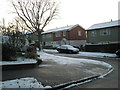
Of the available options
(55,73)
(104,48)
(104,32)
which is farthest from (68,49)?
(55,73)

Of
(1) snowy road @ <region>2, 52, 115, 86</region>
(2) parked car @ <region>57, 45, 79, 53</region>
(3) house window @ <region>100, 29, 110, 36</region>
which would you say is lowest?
(1) snowy road @ <region>2, 52, 115, 86</region>

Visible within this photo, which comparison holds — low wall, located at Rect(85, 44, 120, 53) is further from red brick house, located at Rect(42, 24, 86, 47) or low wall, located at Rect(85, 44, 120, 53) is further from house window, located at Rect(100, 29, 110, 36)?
red brick house, located at Rect(42, 24, 86, 47)

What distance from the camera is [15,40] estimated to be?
1403cm

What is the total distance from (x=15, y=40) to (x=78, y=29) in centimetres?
3660

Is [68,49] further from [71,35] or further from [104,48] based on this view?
[71,35]

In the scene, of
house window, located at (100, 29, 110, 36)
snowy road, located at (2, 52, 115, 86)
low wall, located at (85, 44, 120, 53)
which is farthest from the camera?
house window, located at (100, 29, 110, 36)

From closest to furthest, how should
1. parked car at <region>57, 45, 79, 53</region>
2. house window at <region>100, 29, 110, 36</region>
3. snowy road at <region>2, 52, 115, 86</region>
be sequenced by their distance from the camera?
snowy road at <region>2, 52, 115, 86</region> < parked car at <region>57, 45, 79, 53</region> < house window at <region>100, 29, 110, 36</region>

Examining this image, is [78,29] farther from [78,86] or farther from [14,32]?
[78,86]

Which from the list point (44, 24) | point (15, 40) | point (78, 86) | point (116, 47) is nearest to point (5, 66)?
point (15, 40)

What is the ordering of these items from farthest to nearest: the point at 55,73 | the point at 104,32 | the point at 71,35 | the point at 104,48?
1. the point at 71,35
2. the point at 104,32
3. the point at 104,48
4. the point at 55,73

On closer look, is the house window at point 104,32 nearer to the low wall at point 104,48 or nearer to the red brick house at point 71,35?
the low wall at point 104,48

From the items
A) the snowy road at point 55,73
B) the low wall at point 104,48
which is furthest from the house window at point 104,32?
the snowy road at point 55,73

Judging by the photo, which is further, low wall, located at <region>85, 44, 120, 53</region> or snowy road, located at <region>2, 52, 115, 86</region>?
low wall, located at <region>85, 44, 120, 53</region>

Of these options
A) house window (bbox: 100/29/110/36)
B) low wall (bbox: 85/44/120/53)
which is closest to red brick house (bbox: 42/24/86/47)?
house window (bbox: 100/29/110/36)
